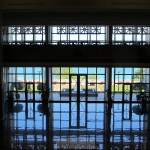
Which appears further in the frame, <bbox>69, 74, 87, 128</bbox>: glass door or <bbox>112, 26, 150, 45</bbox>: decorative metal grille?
<bbox>69, 74, 87, 128</bbox>: glass door

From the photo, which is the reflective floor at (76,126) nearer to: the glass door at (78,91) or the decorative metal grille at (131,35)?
the glass door at (78,91)

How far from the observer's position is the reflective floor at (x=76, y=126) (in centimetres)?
1304

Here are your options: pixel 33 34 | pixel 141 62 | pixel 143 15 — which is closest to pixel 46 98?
pixel 33 34

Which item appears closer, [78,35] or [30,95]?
[78,35]

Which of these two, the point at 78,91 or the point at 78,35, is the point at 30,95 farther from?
the point at 78,35

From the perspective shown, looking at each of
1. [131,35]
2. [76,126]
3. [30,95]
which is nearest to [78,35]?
[131,35]

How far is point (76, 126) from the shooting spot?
17000mm

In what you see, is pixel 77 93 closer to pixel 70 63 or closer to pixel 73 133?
pixel 70 63

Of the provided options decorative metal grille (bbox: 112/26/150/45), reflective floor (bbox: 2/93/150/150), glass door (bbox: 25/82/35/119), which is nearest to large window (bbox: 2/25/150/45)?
decorative metal grille (bbox: 112/26/150/45)

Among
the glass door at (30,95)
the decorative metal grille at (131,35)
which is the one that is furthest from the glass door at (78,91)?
the decorative metal grille at (131,35)

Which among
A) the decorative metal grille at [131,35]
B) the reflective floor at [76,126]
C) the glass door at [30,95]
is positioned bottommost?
the reflective floor at [76,126]

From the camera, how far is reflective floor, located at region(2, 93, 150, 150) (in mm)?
13039

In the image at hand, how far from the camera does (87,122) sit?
1823 centimetres

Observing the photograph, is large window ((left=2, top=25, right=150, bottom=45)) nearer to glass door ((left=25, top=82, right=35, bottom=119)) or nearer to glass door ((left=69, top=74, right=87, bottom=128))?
glass door ((left=69, top=74, right=87, bottom=128))
